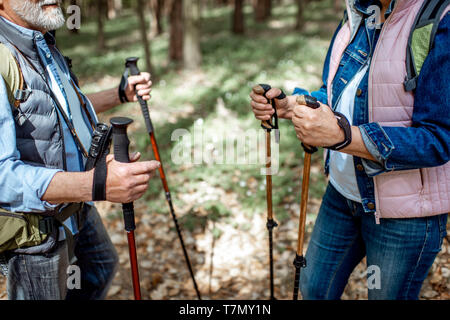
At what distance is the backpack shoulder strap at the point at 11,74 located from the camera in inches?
77.8

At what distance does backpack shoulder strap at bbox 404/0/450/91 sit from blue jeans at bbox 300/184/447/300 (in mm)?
879

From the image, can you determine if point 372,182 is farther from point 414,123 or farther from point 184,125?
point 184,125

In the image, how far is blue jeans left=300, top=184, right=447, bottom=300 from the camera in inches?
88.3

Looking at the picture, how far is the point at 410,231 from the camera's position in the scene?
87.4 inches

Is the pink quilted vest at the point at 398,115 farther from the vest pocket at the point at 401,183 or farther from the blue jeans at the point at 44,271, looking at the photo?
the blue jeans at the point at 44,271

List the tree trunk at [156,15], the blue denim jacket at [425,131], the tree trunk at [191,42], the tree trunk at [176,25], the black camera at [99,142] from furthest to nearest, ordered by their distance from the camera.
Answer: the tree trunk at [156,15] → the tree trunk at [176,25] → the tree trunk at [191,42] → the black camera at [99,142] → the blue denim jacket at [425,131]


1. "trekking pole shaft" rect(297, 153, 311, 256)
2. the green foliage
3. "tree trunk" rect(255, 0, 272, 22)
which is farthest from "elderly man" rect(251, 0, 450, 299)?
"tree trunk" rect(255, 0, 272, 22)

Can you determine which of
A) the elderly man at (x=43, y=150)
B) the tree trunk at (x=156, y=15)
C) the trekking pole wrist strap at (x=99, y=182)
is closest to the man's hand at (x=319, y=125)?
the elderly man at (x=43, y=150)

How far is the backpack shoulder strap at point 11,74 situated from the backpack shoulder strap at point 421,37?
82.4 inches

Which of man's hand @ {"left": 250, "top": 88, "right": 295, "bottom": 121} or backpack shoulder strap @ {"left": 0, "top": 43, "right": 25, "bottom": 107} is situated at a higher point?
backpack shoulder strap @ {"left": 0, "top": 43, "right": 25, "bottom": 107}

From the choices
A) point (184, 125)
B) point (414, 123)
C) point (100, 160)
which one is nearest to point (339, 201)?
point (414, 123)

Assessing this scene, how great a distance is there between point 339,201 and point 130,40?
21272 mm

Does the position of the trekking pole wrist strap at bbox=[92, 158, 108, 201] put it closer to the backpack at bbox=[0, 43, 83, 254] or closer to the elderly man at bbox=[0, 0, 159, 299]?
the elderly man at bbox=[0, 0, 159, 299]

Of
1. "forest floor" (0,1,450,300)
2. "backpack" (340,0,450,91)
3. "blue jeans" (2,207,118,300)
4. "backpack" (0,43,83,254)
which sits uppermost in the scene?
"backpack" (340,0,450,91)
